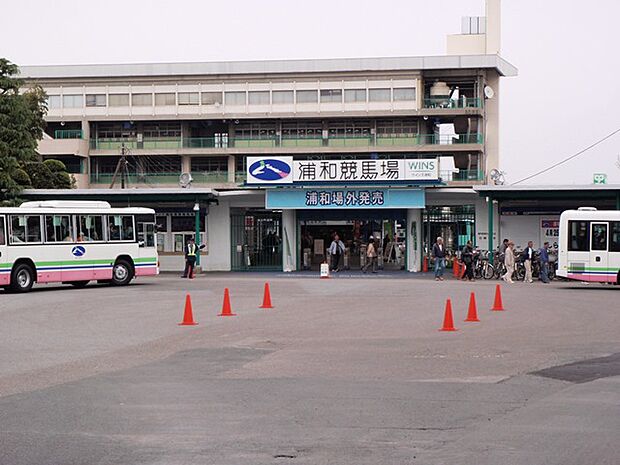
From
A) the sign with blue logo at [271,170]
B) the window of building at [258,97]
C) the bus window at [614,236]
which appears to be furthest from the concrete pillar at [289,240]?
the window of building at [258,97]

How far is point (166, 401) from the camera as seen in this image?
34.9 feet

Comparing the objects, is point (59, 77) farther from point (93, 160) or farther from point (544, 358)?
point (544, 358)

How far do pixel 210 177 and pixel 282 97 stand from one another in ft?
27.2

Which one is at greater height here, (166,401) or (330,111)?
(330,111)

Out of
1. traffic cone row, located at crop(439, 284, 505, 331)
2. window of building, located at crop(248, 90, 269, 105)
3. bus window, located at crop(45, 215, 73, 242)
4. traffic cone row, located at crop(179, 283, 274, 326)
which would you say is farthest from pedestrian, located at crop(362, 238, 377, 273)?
window of building, located at crop(248, 90, 269, 105)

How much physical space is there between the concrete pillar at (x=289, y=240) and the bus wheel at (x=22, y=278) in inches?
669

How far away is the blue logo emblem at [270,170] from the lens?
43.2 metres

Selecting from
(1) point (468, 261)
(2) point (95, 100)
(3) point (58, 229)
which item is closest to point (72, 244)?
(3) point (58, 229)

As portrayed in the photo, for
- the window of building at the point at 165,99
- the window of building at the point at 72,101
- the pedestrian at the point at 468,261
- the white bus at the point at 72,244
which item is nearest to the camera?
the white bus at the point at 72,244

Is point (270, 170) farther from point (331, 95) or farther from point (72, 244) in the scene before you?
point (331, 95)

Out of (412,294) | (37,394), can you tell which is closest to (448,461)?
(37,394)

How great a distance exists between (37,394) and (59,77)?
62071 millimetres

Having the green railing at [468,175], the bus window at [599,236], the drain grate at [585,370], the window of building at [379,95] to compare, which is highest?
the window of building at [379,95]

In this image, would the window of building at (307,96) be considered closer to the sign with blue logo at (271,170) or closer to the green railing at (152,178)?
the green railing at (152,178)
